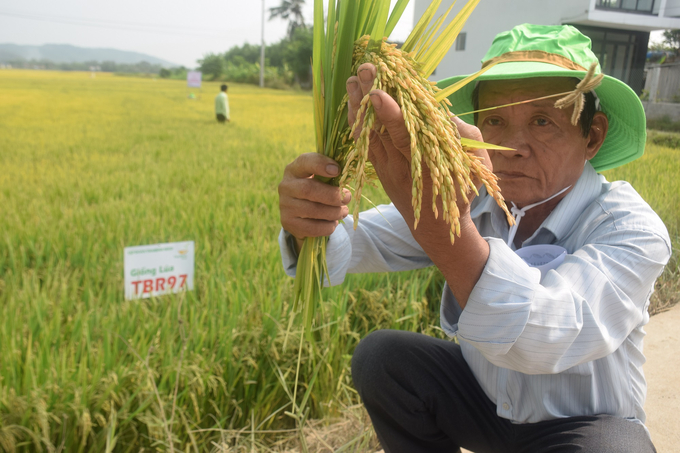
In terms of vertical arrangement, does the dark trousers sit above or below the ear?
below

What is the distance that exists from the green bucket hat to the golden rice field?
109 cm

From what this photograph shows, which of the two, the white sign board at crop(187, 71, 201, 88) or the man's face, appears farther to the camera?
the white sign board at crop(187, 71, 201, 88)

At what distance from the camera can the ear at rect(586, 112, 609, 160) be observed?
1.37m

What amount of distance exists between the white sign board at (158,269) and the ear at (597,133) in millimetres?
1670

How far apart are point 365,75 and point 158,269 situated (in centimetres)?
164

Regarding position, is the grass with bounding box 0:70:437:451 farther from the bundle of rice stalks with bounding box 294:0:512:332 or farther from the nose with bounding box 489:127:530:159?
the nose with bounding box 489:127:530:159

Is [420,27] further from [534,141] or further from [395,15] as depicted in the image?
[534,141]

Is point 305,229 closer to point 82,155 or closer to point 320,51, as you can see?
point 320,51

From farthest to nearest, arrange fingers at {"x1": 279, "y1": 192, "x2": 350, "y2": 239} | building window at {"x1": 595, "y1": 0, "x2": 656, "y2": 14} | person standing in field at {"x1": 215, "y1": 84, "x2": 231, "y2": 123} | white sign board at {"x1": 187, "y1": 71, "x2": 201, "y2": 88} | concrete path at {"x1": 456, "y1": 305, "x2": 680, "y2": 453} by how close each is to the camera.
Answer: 1. white sign board at {"x1": 187, "y1": 71, "x2": 201, "y2": 88}
2. person standing in field at {"x1": 215, "y1": 84, "x2": 231, "y2": 123}
3. building window at {"x1": 595, "y1": 0, "x2": 656, "y2": 14}
4. concrete path at {"x1": 456, "y1": 305, "x2": 680, "y2": 453}
5. fingers at {"x1": 279, "y1": 192, "x2": 350, "y2": 239}

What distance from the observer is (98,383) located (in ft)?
4.67

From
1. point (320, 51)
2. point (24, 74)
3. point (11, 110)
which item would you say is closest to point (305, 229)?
point (320, 51)

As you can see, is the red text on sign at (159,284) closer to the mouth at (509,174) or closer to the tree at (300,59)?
the mouth at (509,174)

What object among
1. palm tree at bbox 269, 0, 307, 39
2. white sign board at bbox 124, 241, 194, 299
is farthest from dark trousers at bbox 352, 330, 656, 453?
palm tree at bbox 269, 0, 307, 39

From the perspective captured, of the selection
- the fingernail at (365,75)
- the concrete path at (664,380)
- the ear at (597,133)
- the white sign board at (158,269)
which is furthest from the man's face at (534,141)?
the white sign board at (158,269)
